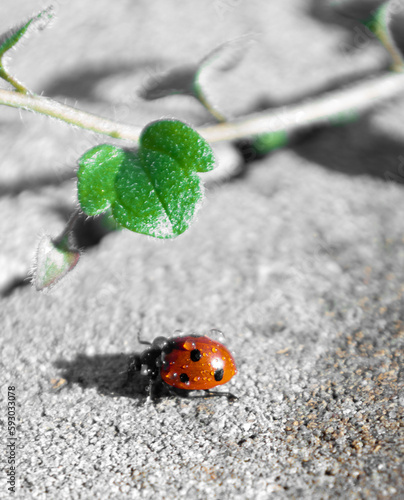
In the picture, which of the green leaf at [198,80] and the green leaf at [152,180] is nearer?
the green leaf at [152,180]

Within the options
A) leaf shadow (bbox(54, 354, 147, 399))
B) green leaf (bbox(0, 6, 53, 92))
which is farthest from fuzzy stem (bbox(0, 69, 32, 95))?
leaf shadow (bbox(54, 354, 147, 399))

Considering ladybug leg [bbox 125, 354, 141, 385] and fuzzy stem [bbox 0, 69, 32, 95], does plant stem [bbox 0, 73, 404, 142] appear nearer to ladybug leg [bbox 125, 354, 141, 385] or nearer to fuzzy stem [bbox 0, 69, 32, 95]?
fuzzy stem [bbox 0, 69, 32, 95]

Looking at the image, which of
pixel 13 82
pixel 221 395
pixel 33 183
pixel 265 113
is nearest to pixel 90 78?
pixel 33 183

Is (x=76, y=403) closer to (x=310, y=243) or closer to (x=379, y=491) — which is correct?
(x=379, y=491)

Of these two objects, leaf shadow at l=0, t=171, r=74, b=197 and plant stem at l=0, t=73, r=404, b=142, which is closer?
plant stem at l=0, t=73, r=404, b=142

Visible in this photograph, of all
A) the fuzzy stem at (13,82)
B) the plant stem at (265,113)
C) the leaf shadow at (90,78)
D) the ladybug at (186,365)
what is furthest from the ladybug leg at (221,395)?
the leaf shadow at (90,78)

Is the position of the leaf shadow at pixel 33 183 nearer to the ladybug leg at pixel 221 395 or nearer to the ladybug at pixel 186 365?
the ladybug at pixel 186 365

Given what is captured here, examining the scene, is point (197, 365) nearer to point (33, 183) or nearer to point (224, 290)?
point (224, 290)

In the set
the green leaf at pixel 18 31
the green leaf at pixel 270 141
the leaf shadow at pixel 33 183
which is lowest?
the green leaf at pixel 270 141
